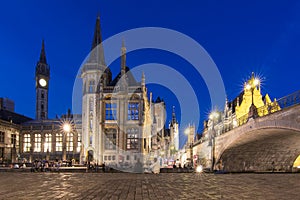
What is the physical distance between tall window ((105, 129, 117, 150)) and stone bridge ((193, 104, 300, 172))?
19483 millimetres

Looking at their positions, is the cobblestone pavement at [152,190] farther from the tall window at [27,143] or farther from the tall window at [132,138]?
the tall window at [27,143]

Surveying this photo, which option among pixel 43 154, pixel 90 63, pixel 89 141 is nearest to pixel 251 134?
pixel 89 141

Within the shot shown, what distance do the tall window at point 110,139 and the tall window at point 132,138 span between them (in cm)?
289

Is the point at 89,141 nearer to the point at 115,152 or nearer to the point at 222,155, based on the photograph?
the point at 115,152

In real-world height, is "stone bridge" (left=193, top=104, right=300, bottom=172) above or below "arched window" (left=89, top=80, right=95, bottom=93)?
below

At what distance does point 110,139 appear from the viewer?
63938 millimetres

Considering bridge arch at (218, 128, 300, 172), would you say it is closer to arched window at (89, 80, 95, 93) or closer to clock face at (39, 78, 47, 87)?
arched window at (89, 80, 95, 93)

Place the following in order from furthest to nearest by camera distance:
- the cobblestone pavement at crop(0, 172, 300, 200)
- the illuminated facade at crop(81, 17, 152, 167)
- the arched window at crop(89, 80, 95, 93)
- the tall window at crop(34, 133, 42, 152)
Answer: the tall window at crop(34, 133, 42, 152), the arched window at crop(89, 80, 95, 93), the illuminated facade at crop(81, 17, 152, 167), the cobblestone pavement at crop(0, 172, 300, 200)

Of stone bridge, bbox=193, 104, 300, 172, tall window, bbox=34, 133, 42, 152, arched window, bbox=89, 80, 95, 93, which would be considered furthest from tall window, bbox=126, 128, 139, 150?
tall window, bbox=34, 133, 42, 152

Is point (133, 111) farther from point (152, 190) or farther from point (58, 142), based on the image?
point (152, 190)

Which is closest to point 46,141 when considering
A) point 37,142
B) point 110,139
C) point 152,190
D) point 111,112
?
point 37,142

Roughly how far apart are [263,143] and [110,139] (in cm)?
3373

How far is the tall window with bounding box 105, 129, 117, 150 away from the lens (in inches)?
2496

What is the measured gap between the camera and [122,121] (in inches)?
2500
